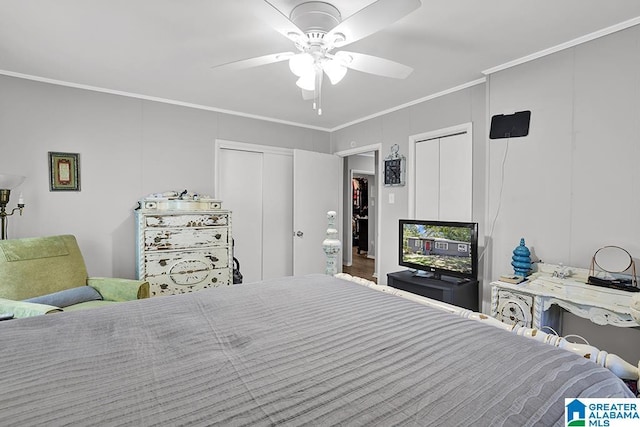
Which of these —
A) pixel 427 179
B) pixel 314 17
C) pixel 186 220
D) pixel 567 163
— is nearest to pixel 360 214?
pixel 427 179

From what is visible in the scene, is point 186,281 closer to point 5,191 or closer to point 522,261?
point 5,191

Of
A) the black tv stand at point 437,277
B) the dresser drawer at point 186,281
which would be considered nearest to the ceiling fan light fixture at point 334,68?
the black tv stand at point 437,277

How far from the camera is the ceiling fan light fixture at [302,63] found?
72.2 inches

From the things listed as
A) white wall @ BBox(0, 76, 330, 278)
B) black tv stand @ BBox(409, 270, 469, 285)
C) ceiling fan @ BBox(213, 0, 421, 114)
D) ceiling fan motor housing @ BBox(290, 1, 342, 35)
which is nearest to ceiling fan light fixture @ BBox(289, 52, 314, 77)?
ceiling fan @ BBox(213, 0, 421, 114)

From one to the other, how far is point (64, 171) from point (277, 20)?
2.76 m

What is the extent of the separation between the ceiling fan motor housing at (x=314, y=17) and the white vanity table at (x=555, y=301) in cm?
207

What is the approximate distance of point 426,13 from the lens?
1917 mm

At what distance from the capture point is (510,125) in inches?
103

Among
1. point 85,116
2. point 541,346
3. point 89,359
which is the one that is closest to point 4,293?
point 85,116

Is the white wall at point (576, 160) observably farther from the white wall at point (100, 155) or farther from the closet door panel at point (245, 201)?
the white wall at point (100, 155)

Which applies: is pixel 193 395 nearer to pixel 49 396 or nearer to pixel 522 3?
pixel 49 396

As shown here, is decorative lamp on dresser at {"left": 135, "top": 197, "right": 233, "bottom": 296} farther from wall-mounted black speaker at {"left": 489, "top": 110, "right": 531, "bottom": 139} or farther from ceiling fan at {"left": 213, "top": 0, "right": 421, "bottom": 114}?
wall-mounted black speaker at {"left": 489, "top": 110, "right": 531, "bottom": 139}

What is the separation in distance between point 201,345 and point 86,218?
290cm

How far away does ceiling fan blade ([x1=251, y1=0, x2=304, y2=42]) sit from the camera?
1482mm
